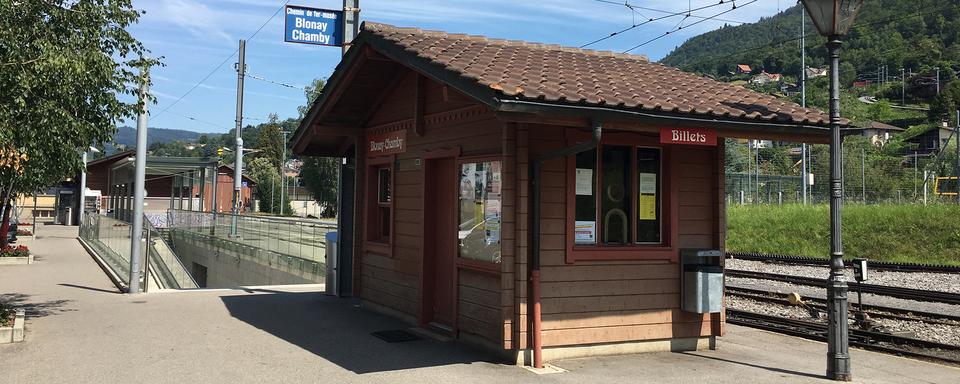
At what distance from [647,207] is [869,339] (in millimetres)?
4058

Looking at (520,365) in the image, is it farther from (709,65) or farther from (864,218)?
(709,65)

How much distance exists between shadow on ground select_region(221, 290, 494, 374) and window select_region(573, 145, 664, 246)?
1795mm

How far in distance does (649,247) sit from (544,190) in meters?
1.44

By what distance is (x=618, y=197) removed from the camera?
25.5ft

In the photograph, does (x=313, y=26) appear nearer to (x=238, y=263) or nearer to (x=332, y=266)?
(x=332, y=266)

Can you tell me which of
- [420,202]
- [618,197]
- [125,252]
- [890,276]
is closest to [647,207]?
[618,197]

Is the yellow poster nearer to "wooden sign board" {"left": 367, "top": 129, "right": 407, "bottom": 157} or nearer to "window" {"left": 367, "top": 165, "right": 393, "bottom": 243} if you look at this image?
"wooden sign board" {"left": 367, "top": 129, "right": 407, "bottom": 157}

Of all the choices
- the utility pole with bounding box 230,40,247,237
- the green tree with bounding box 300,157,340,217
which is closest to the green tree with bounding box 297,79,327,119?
the green tree with bounding box 300,157,340,217

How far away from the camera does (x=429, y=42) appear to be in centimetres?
856

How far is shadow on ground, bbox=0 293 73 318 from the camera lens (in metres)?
10.2

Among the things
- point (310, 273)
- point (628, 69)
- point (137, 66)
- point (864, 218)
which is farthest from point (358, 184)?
point (864, 218)

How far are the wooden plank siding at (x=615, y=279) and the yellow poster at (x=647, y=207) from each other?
0.79ft

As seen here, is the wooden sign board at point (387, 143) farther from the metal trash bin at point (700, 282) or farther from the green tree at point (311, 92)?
the green tree at point (311, 92)

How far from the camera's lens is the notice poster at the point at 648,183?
785 cm
